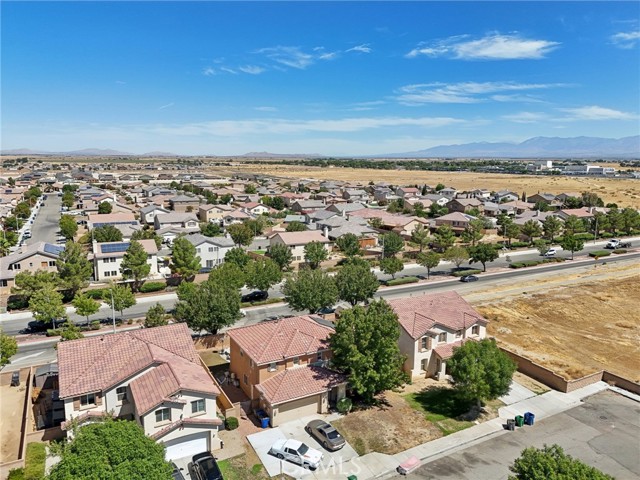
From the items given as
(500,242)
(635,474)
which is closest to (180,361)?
(635,474)

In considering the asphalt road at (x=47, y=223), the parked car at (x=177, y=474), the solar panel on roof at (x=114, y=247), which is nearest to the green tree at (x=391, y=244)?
the solar panel on roof at (x=114, y=247)

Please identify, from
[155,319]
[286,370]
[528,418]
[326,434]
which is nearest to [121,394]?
[286,370]

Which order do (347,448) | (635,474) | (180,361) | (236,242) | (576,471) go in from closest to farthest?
(576,471) → (635,474) → (347,448) → (180,361) → (236,242)

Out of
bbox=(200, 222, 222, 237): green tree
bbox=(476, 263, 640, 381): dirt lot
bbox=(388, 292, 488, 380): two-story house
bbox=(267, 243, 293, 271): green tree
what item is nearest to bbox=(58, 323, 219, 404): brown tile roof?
bbox=(388, 292, 488, 380): two-story house

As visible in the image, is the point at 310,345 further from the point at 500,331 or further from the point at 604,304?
the point at 604,304

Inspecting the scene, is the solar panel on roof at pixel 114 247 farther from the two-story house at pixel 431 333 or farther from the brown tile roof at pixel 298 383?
the two-story house at pixel 431 333

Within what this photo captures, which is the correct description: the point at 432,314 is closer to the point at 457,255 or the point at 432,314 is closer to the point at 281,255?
the point at 281,255
